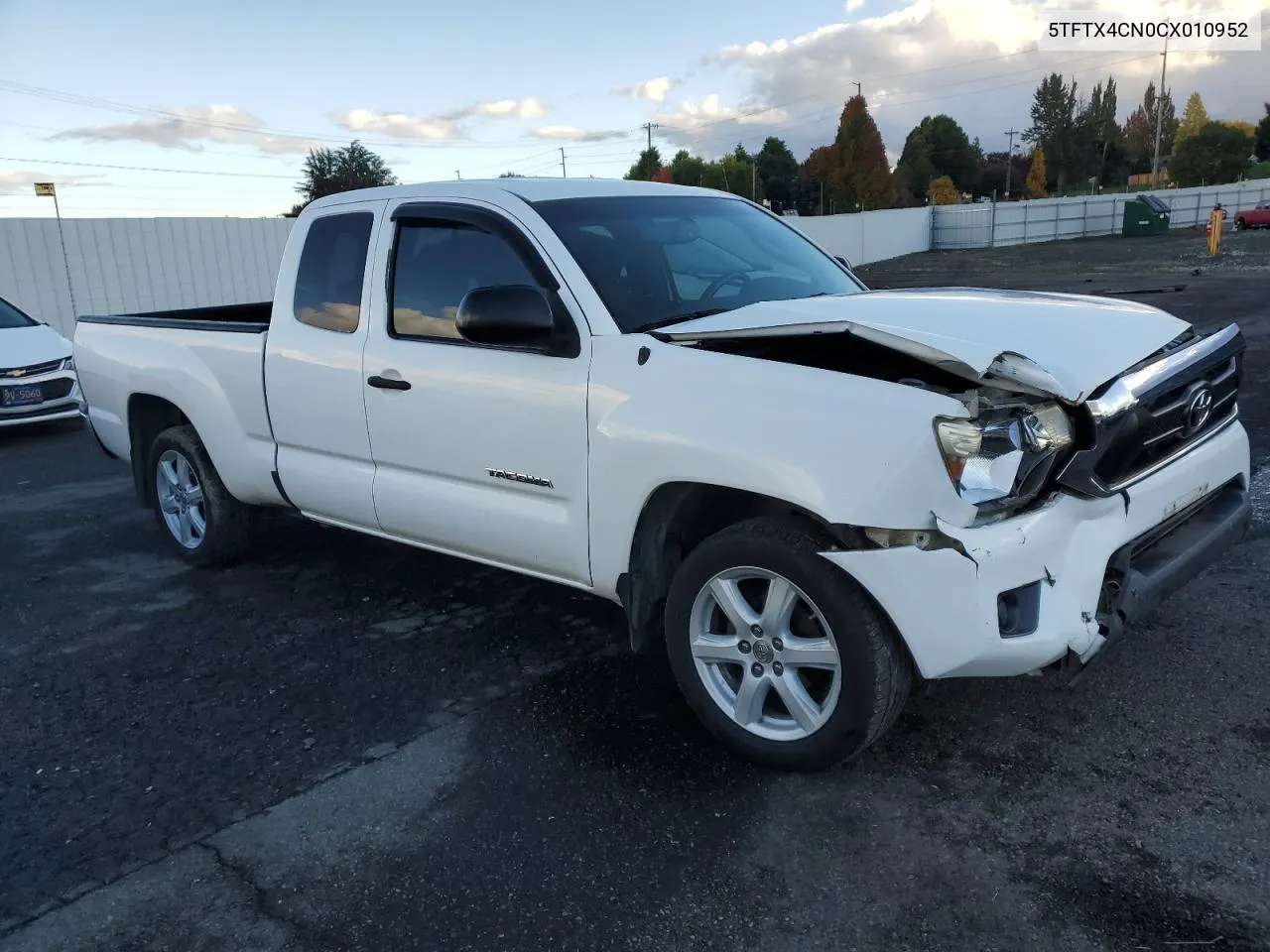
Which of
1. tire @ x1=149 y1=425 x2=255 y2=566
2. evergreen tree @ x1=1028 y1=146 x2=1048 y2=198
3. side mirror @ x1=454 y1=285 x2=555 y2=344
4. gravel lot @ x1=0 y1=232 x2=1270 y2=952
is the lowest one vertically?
gravel lot @ x1=0 y1=232 x2=1270 y2=952

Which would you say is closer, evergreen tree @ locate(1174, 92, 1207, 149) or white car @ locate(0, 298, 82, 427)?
white car @ locate(0, 298, 82, 427)

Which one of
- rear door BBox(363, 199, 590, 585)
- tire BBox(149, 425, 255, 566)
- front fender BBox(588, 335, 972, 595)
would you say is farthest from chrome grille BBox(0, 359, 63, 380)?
front fender BBox(588, 335, 972, 595)

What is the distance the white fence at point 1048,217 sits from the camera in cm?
4447

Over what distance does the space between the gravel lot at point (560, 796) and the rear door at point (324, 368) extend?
660 millimetres

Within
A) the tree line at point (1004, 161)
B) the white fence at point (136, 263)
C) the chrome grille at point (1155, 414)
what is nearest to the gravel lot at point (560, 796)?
the chrome grille at point (1155, 414)

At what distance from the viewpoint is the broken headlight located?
2.88m

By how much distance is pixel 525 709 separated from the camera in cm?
391

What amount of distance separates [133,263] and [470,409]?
16.2 meters

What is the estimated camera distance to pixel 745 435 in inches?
125

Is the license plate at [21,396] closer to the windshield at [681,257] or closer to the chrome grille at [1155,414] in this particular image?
the windshield at [681,257]

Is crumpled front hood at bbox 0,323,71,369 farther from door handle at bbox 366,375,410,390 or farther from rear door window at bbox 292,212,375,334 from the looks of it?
door handle at bbox 366,375,410,390

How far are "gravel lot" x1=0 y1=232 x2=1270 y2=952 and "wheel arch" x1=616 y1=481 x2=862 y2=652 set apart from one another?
1.51ft

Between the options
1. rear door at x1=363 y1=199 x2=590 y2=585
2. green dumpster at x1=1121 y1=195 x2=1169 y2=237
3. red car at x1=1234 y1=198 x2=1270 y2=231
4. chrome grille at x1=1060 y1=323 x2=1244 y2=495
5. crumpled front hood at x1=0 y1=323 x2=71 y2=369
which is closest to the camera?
chrome grille at x1=1060 y1=323 x2=1244 y2=495

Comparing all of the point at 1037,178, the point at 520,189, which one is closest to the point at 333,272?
the point at 520,189
